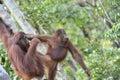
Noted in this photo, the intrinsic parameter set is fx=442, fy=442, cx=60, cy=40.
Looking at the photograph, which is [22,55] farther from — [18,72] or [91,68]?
[91,68]

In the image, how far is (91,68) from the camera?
6.57 meters

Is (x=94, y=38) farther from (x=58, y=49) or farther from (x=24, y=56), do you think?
(x=24, y=56)

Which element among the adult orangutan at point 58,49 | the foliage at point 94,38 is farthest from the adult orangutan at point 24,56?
the foliage at point 94,38

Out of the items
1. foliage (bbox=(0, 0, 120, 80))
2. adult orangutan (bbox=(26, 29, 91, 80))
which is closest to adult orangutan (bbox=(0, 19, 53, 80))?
adult orangutan (bbox=(26, 29, 91, 80))

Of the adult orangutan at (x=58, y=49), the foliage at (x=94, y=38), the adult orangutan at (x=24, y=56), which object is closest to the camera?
the adult orangutan at (x=24, y=56)

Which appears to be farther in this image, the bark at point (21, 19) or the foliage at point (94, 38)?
the foliage at point (94, 38)

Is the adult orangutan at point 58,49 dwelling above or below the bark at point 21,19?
below

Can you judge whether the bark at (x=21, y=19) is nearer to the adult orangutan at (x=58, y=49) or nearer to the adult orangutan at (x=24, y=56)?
the adult orangutan at (x=58, y=49)

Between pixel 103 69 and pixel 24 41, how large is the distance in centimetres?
134

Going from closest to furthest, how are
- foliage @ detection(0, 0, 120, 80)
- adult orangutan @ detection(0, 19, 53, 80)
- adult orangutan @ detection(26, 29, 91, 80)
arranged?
adult orangutan @ detection(0, 19, 53, 80), adult orangutan @ detection(26, 29, 91, 80), foliage @ detection(0, 0, 120, 80)

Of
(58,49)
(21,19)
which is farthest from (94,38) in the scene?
(21,19)

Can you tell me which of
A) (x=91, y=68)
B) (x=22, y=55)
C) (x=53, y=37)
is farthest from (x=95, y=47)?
(x=22, y=55)

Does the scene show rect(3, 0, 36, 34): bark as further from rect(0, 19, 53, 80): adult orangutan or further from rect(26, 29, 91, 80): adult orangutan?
rect(0, 19, 53, 80): adult orangutan

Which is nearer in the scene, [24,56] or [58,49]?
[24,56]
